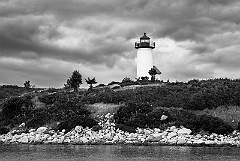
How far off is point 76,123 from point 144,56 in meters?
36.2

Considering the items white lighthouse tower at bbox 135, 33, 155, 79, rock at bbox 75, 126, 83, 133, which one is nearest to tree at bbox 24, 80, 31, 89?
white lighthouse tower at bbox 135, 33, 155, 79

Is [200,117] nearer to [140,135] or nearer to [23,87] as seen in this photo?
[140,135]

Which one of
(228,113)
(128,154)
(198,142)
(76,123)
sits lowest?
(128,154)

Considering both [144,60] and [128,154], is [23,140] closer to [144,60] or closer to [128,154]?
[128,154]

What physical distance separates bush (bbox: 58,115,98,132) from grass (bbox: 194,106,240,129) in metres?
11.1

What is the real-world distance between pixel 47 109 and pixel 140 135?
1433cm

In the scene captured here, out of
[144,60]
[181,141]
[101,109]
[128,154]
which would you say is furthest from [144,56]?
[128,154]

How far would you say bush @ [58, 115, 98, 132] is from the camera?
36.6 meters

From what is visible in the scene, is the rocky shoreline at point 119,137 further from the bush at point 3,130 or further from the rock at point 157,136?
the bush at point 3,130

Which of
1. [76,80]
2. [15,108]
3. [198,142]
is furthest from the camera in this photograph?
[76,80]

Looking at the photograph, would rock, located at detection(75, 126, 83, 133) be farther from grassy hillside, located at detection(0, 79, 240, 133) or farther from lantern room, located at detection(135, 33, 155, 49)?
lantern room, located at detection(135, 33, 155, 49)

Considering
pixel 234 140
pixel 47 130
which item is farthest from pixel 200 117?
pixel 47 130

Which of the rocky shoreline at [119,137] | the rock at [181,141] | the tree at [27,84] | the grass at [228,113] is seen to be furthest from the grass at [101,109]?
the tree at [27,84]

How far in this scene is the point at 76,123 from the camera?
3691cm
